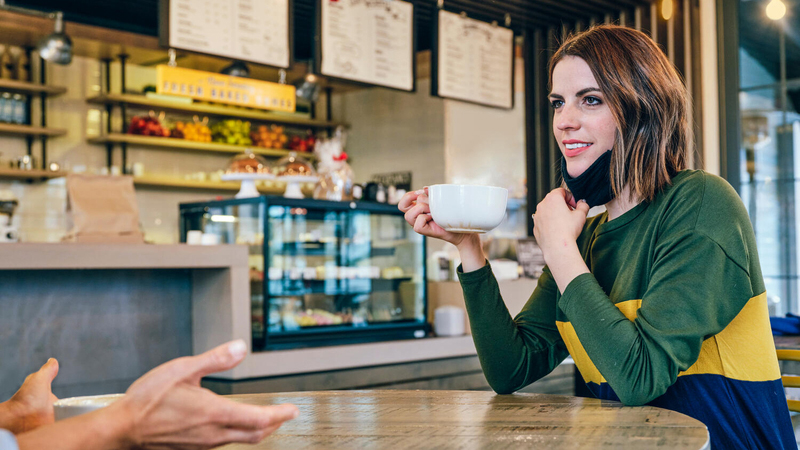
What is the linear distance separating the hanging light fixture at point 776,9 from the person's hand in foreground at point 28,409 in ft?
16.2

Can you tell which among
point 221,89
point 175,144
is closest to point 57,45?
point 221,89

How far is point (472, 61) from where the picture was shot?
4965 millimetres

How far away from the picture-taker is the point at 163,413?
24.8 inches

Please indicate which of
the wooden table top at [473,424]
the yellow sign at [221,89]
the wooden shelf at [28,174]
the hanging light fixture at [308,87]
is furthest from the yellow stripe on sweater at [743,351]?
the wooden shelf at [28,174]

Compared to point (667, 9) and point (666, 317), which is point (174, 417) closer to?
point (666, 317)

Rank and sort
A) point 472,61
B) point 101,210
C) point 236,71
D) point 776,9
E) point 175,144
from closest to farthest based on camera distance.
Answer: point 101,210
point 776,9
point 472,61
point 236,71
point 175,144

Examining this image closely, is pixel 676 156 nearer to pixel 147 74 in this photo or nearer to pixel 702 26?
pixel 702 26

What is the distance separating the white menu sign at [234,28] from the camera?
12.2 ft

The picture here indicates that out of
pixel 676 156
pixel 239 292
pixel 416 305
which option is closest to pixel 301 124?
pixel 416 305

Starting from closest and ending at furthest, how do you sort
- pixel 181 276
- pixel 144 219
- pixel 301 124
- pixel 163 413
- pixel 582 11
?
pixel 163 413, pixel 181 276, pixel 582 11, pixel 144 219, pixel 301 124

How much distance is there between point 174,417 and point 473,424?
445mm

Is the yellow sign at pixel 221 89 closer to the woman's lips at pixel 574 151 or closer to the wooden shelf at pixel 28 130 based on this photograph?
the wooden shelf at pixel 28 130

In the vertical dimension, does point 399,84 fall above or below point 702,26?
below

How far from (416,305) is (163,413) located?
3768mm
